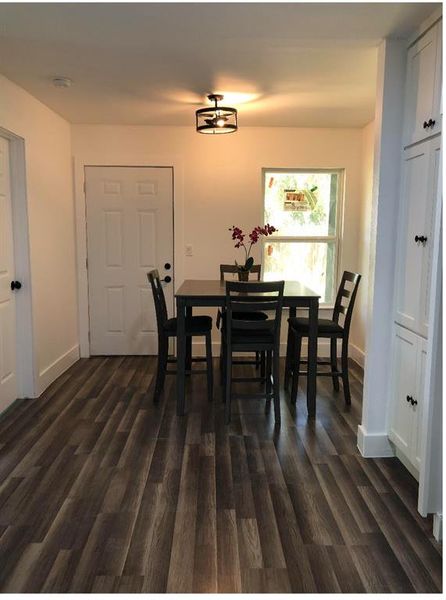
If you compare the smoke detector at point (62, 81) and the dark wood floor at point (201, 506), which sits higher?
the smoke detector at point (62, 81)

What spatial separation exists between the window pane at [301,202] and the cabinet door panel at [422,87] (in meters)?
2.33

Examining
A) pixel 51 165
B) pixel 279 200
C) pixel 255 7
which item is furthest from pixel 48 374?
pixel 255 7

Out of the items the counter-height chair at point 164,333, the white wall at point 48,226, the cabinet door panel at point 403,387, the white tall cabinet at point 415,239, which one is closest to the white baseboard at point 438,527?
the white tall cabinet at point 415,239

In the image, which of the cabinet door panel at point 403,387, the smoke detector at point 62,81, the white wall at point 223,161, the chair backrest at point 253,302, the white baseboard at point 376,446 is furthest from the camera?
the white wall at point 223,161

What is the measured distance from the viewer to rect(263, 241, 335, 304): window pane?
4.78 meters

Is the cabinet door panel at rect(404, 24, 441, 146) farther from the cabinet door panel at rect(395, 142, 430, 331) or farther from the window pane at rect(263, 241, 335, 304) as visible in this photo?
the window pane at rect(263, 241, 335, 304)

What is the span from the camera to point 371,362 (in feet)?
8.44

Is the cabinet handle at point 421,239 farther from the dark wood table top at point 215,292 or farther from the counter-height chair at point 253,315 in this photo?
the counter-height chair at point 253,315

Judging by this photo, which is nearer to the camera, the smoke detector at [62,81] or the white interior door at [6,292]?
the smoke detector at [62,81]

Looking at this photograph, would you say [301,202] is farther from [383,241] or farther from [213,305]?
[383,241]

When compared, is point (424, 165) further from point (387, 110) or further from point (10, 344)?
point (10, 344)

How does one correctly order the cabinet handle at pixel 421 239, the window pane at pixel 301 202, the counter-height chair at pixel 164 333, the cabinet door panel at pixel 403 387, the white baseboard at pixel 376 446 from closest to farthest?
the cabinet handle at pixel 421 239 < the cabinet door panel at pixel 403 387 < the white baseboard at pixel 376 446 < the counter-height chair at pixel 164 333 < the window pane at pixel 301 202

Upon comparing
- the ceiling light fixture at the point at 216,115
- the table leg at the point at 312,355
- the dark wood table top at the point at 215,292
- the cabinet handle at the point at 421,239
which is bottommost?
the table leg at the point at 312,355

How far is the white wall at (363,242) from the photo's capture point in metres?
4.35
